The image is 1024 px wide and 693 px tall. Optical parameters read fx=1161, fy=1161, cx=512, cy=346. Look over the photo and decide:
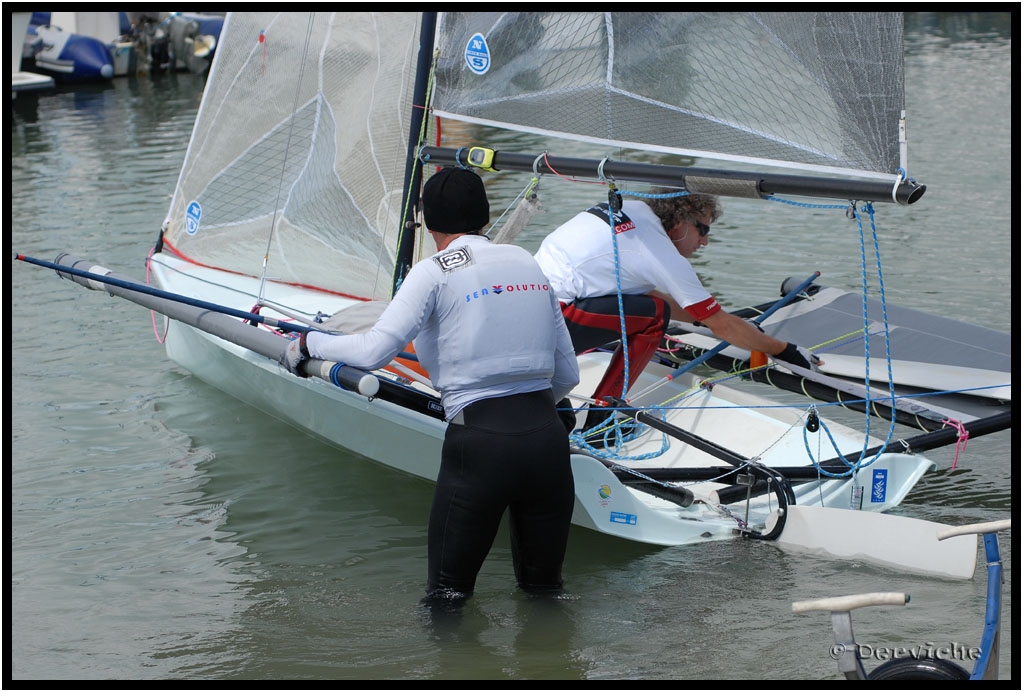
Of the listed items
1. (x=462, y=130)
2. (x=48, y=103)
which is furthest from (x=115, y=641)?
(x=48, y=103)

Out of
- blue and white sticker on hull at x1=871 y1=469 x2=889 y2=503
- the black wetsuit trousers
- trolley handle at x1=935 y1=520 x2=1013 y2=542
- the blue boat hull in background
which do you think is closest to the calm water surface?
blue and white sticker on hull at x1=871 y1=469 x2=889 y2=503

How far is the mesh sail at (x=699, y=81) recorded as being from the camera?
4.20 m

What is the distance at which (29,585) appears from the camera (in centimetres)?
448

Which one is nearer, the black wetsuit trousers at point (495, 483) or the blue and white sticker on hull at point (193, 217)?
the black wetsuit trousers at point (495, 483)

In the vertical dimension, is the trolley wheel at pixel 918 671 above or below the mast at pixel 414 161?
below

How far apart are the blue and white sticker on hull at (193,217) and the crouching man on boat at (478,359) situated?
132 inches

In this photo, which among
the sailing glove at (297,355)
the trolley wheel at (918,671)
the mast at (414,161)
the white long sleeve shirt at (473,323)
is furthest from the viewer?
the mast at (414,161)

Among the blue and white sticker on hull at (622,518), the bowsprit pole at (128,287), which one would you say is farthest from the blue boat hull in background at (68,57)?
the blue and white sticker on hull at (622,518)

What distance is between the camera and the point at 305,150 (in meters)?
6.22

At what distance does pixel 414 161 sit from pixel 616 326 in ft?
4.50

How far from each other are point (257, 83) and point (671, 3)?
2.66 m

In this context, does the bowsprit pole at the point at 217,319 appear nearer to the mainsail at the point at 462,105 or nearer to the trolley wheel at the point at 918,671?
the mainsail at the point at 462,105

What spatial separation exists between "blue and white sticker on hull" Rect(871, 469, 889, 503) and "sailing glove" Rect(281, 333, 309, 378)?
7.83 ft

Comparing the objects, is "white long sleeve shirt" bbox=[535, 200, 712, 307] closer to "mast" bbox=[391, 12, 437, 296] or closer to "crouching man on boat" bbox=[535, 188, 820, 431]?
"crouching man on boat" bbox=[535, 188, 820, 431]
